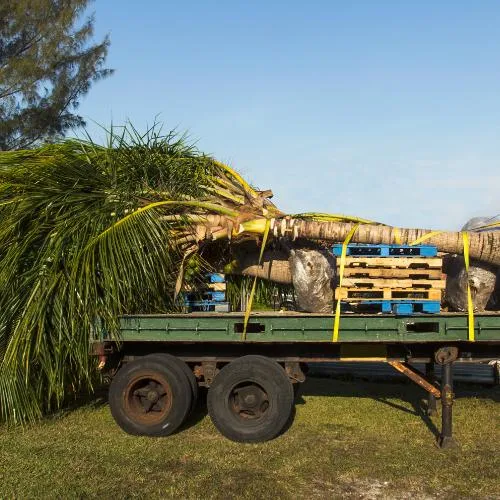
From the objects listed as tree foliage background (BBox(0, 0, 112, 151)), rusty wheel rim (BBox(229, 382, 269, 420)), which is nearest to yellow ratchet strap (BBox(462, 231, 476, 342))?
rusty wheel rim (BBox(229, 382, 269, 420))

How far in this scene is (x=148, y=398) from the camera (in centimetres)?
648

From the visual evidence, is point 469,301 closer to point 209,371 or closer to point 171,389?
point 209,371

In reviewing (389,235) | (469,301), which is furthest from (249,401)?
(469,301)

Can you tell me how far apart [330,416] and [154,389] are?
2378 millimetres

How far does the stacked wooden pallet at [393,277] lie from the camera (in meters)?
5.99

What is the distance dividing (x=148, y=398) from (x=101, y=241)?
6.35 ft

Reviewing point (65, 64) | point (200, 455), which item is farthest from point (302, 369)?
point (65, 64)

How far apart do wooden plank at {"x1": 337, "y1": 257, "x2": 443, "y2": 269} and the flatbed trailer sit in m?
0.57

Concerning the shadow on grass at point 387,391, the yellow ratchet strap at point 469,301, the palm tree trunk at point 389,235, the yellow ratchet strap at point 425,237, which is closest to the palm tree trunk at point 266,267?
the palm tree trunk at point 389,235

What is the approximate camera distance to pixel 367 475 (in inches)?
203

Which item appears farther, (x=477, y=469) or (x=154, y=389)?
(x=154, y=389)

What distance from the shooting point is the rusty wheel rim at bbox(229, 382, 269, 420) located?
6293mm

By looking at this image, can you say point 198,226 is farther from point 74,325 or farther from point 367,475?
point 367,475

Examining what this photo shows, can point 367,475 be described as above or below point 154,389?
below
